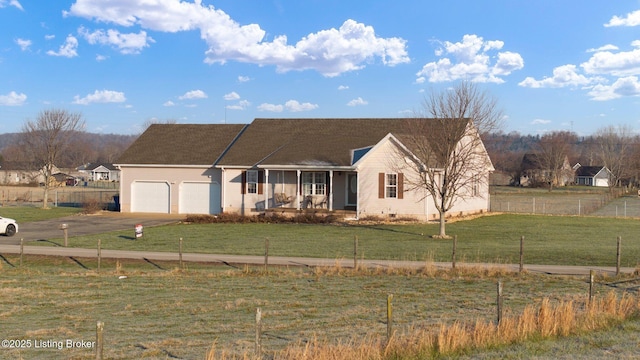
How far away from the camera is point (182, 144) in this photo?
42.7 m

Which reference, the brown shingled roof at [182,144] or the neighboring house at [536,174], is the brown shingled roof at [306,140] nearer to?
the brown shingled roof at [182,144]

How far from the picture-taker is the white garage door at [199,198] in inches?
1560

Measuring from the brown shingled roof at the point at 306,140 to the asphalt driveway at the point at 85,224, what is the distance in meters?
6.07

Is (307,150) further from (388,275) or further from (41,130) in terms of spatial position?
(41,130)

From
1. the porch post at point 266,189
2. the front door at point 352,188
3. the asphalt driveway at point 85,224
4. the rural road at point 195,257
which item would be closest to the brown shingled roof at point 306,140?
the porch post at point 266,189

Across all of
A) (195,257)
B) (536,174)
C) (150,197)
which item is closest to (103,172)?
(536,174)

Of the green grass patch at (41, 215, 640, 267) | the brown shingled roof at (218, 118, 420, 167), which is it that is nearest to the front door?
the brown shingled roof at (218, 118, 420, 167)

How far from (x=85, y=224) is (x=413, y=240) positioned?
1949 cm

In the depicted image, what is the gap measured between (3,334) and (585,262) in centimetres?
1742

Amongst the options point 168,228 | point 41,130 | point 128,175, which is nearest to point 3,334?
point 168,228

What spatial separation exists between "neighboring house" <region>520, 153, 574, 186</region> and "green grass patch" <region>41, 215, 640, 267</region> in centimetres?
6726

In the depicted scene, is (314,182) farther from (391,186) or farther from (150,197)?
(150,197)

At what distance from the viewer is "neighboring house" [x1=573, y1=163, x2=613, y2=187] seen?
124875 millimetres

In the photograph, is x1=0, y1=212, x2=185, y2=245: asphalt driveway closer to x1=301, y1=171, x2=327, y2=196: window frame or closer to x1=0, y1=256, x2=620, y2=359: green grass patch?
x1=301, y1=171, x2=327, y2=196: window frame
